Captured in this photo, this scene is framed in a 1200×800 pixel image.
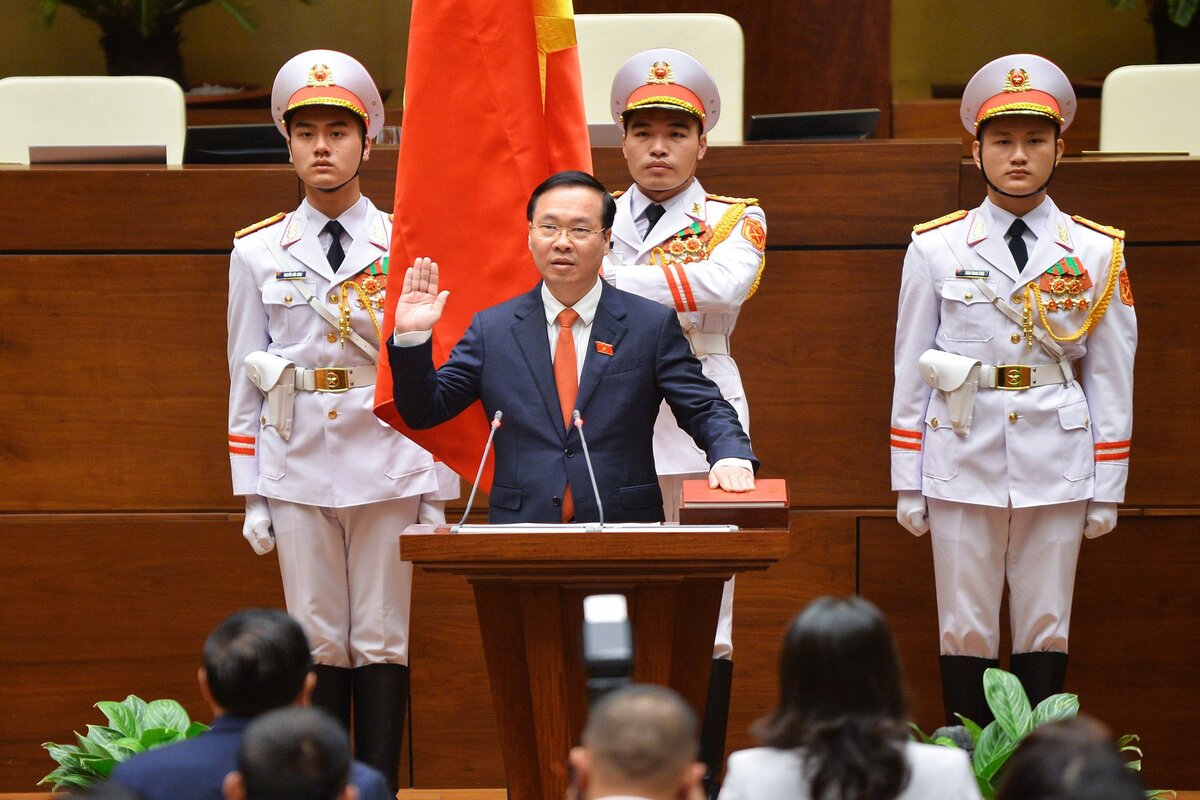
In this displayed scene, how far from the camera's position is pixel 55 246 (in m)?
4.18

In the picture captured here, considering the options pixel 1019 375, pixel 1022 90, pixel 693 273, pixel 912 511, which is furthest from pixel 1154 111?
pixel 693 273

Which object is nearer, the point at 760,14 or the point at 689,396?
the point at 689,396

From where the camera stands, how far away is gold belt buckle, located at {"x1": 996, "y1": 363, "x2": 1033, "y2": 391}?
3.69 metres

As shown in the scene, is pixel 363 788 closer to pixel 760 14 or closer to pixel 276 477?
pixel 276 477

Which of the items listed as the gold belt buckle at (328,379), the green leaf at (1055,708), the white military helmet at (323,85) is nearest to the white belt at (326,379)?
the gold belt buckle at (328,379)

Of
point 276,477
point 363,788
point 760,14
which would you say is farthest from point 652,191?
point 760,14

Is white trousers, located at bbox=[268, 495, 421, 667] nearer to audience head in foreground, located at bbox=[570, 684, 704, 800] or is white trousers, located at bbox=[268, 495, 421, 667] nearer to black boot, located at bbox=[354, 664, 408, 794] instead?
black boot, located at bbox=[354, 664, 408, 794]

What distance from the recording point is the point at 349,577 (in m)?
3.72

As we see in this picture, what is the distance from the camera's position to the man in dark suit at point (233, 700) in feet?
7.06

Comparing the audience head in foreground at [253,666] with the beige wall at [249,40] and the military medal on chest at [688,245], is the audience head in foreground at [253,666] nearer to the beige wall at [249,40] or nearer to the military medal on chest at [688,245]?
the military medal on chest at [688,245]

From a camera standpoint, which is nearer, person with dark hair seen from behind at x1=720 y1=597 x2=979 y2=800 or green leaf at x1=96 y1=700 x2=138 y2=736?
person with dark hair seen from behind at x1=720 y1=597 x2=979 y2=800

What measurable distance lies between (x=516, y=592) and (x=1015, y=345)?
147 cm

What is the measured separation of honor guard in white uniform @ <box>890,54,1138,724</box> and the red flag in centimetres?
94

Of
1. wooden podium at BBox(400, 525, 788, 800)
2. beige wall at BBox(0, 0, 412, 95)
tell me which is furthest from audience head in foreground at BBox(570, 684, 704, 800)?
beige wall at BBox(0, 0, 412, 95)
